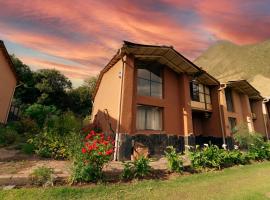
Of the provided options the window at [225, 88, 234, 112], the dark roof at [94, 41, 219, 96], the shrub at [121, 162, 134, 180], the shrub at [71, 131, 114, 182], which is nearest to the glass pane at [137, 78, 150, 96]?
the dark roof at [94, 41, 219, 96]

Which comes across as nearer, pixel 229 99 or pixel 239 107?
pixel 229 99

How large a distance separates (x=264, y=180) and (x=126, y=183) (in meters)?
6.28

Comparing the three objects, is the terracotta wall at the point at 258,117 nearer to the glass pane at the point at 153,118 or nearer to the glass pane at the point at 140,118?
the glass pane at the point at 153,118

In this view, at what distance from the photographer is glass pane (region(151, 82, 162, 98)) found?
593 inches

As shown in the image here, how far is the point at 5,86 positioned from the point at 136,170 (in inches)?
676

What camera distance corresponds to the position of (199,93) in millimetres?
19531

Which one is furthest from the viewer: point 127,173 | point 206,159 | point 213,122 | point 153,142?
point 213,122

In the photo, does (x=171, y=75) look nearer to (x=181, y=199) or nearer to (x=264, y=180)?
(x=264, y=180)

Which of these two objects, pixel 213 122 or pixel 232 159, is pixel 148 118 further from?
pixel 213 122

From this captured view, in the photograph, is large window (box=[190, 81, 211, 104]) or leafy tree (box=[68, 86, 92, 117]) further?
leafy tree (box=[68, 86, 92, 117])

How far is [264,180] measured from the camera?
852cm

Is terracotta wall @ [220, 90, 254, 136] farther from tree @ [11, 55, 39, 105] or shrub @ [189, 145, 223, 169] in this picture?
tree @ [11, 55, 39, 105]

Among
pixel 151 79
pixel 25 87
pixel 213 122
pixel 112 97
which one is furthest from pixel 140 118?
pixel 25 87

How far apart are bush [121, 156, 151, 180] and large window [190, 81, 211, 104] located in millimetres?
12334
